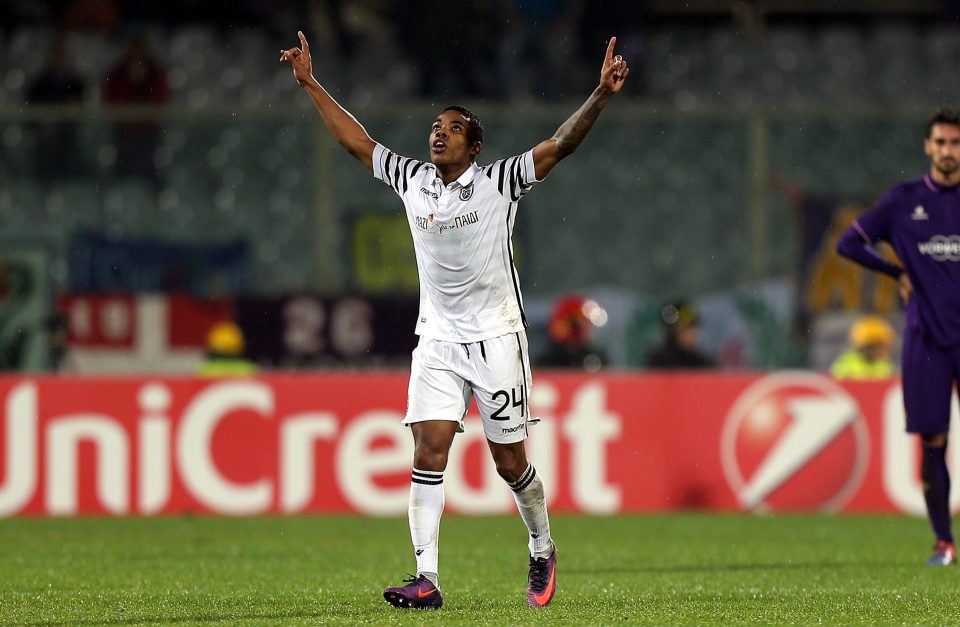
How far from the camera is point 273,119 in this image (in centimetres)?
1644

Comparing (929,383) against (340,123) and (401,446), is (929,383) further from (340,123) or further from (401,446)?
(401,446)

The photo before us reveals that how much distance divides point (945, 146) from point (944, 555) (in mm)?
2147

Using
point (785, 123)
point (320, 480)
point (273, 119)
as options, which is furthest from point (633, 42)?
point (320, 480)

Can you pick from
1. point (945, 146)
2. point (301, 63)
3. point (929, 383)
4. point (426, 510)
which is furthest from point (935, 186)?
point (426, 510)

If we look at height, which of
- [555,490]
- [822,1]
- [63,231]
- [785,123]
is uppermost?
[822,1]

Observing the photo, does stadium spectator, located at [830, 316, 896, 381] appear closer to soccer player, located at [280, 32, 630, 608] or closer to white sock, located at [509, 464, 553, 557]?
white sock, located at [509, 464, 553, 557]

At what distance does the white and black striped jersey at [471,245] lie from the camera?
6824mm

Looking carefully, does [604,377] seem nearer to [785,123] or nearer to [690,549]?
[690,549]

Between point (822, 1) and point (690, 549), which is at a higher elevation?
point (822, 1)

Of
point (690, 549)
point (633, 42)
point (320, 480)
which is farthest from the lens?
point (633, 42)

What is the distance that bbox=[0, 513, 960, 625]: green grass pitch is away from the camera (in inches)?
256

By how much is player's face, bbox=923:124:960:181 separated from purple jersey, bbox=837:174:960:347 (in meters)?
0.15

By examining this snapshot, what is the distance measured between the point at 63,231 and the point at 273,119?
2299mm

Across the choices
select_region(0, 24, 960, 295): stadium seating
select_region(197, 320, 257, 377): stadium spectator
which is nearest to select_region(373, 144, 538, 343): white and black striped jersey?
select_region(197, 320, 257, 377): stadium spectator
